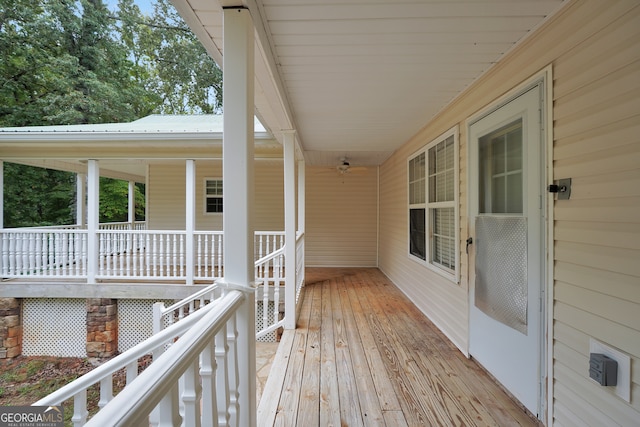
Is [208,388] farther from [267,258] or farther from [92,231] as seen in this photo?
[92,231]

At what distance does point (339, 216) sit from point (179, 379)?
634 cm

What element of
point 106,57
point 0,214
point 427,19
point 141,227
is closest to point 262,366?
point 427,19

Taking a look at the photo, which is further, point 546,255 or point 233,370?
point 546,255

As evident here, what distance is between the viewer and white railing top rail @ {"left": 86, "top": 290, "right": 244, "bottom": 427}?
0.58m

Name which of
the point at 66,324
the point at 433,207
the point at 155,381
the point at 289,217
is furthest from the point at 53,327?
the point at 433,207

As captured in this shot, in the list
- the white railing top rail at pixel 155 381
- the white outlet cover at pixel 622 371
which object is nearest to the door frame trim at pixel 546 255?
the white outlet cover at pixel 622 371

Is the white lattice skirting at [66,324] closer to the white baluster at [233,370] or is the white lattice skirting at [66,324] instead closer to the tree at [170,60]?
the white baluster at [233,370]

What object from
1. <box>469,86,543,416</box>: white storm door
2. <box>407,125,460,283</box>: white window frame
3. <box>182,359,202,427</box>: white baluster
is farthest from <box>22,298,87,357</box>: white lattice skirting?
<box>469,86,543,416</box>: white storm door

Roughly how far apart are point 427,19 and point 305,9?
2.33 feet

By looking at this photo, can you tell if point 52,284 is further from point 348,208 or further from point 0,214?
point 348,208

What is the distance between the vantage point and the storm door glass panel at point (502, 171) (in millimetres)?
1977

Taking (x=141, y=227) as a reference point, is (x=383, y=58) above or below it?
above

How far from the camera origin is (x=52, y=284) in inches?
180

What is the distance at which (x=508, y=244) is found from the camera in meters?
2.04
